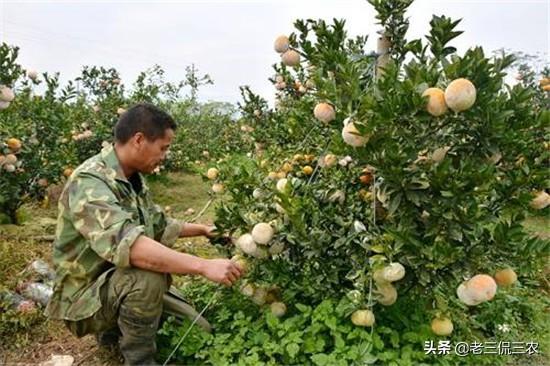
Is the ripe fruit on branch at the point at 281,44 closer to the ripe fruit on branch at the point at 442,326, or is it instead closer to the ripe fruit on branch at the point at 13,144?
the ripe fruit on branch at the point at 442,326

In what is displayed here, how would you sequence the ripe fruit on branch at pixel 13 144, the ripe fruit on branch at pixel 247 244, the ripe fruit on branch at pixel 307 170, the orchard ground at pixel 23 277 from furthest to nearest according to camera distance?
the ripe fruit on branch at pixel 13 144 → the ripe fruit on branch at pixel 307 170 → the orchard ground at pixel 23 277 → the ripe fruit on branch at pixel 247 244

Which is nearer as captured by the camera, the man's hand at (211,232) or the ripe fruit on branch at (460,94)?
the ripe fruit on branch at (460,94)

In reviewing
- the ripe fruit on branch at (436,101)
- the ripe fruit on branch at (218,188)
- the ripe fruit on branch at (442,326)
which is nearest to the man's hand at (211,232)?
the ripe fruit on branch at (218,188)

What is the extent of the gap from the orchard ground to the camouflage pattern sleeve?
0.66m

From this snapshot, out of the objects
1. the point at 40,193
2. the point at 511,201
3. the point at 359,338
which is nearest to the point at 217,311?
the point at 359,338

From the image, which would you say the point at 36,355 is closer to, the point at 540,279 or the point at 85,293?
the point at 85,293

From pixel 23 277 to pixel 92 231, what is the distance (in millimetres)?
1338

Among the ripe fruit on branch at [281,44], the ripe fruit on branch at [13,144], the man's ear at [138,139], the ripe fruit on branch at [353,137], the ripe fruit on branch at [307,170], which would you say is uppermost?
the ripe fruit on branch at [281,44]

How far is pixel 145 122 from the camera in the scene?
226 cm

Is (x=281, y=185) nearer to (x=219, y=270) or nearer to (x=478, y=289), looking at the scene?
(x=219, y=270)

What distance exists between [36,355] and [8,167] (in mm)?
1735

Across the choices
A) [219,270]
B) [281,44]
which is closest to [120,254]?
[219,270]

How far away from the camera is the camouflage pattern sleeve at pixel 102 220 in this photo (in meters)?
1.99

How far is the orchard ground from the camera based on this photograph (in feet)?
8.16
